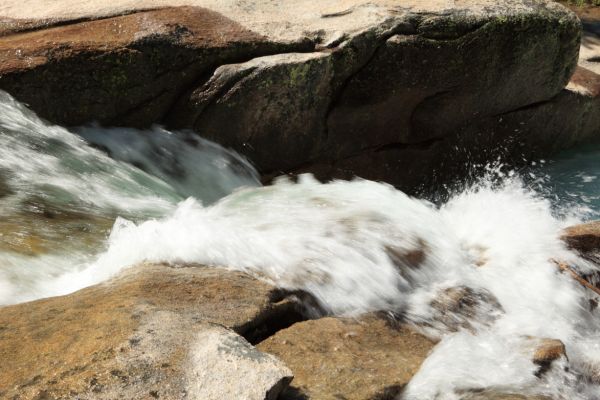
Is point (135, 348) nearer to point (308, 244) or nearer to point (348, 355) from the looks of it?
point (348, 355)

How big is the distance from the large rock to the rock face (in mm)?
3011

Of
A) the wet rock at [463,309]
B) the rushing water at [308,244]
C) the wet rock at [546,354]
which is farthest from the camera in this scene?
the wet rock at [463,309]

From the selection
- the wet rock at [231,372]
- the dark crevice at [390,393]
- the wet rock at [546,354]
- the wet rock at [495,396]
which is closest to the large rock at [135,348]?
the wet rock at [231,372]

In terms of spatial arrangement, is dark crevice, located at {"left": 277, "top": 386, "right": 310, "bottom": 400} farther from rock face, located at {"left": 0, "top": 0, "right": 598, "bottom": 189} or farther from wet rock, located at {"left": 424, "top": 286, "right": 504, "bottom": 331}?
rock face, located at {"left": 0, "top": 0, "right": 598, "bottom": 189}

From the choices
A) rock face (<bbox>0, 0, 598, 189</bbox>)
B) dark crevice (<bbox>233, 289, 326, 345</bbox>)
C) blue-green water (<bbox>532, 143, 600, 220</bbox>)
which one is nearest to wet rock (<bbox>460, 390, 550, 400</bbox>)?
dark crevice (<bbox>233, 289, 326, 345</bbox>)

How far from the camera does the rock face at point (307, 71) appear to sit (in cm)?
609

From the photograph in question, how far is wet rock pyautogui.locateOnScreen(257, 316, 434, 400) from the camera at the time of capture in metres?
3.25

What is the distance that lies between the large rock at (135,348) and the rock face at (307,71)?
3.01 meters

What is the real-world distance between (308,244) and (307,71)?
260 cm

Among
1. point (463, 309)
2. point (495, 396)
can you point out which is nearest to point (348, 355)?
point (495, 396)

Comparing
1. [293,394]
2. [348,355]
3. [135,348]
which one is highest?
[135,348]

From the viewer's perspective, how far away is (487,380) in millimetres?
3590

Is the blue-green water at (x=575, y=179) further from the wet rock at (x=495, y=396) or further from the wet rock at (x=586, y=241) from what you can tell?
the wet rock at (x=495, y=396)

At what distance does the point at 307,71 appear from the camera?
665cm
